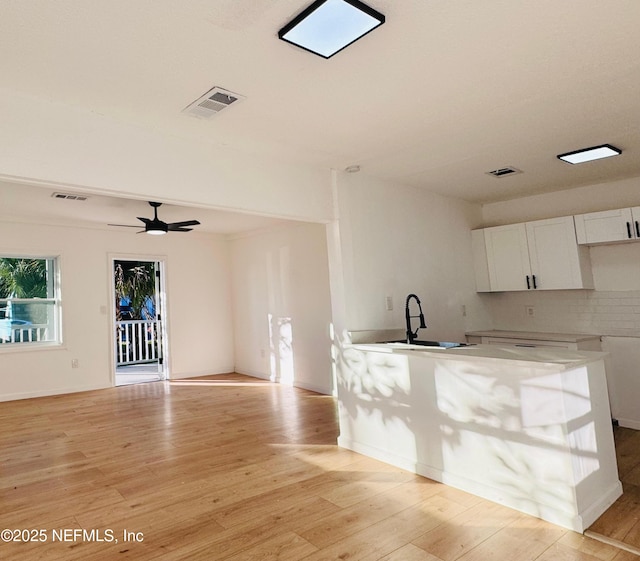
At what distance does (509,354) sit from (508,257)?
2623 millimetres

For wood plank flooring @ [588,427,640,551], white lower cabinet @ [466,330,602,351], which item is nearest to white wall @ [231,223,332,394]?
white lower cabinet @ [466,330,602,351]

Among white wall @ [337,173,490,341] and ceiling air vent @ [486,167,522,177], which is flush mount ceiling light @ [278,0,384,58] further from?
ceiling air vent @ [486,167,522,177]

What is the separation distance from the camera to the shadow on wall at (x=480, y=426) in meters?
2.38

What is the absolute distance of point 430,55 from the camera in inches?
86.5

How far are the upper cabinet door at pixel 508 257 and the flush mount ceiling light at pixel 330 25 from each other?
12.2 ft

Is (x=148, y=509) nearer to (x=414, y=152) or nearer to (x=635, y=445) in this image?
(x=414, y=152)

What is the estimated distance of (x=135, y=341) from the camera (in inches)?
370

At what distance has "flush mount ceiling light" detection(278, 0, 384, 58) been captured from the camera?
1.78 metres

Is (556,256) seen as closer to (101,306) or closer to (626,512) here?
(626,512)

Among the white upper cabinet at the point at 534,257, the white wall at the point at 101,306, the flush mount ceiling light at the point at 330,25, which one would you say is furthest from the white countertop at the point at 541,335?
the white wall at the point at 101,306

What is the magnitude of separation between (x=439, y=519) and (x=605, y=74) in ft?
8.88

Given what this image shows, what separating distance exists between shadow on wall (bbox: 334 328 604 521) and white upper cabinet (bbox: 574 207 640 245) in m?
2.52

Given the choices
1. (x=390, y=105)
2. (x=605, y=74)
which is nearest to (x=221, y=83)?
(x=390, y=105)

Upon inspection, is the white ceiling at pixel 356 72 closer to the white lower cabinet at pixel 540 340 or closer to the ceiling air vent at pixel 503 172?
the ceiling air vent at pixel 503 172
